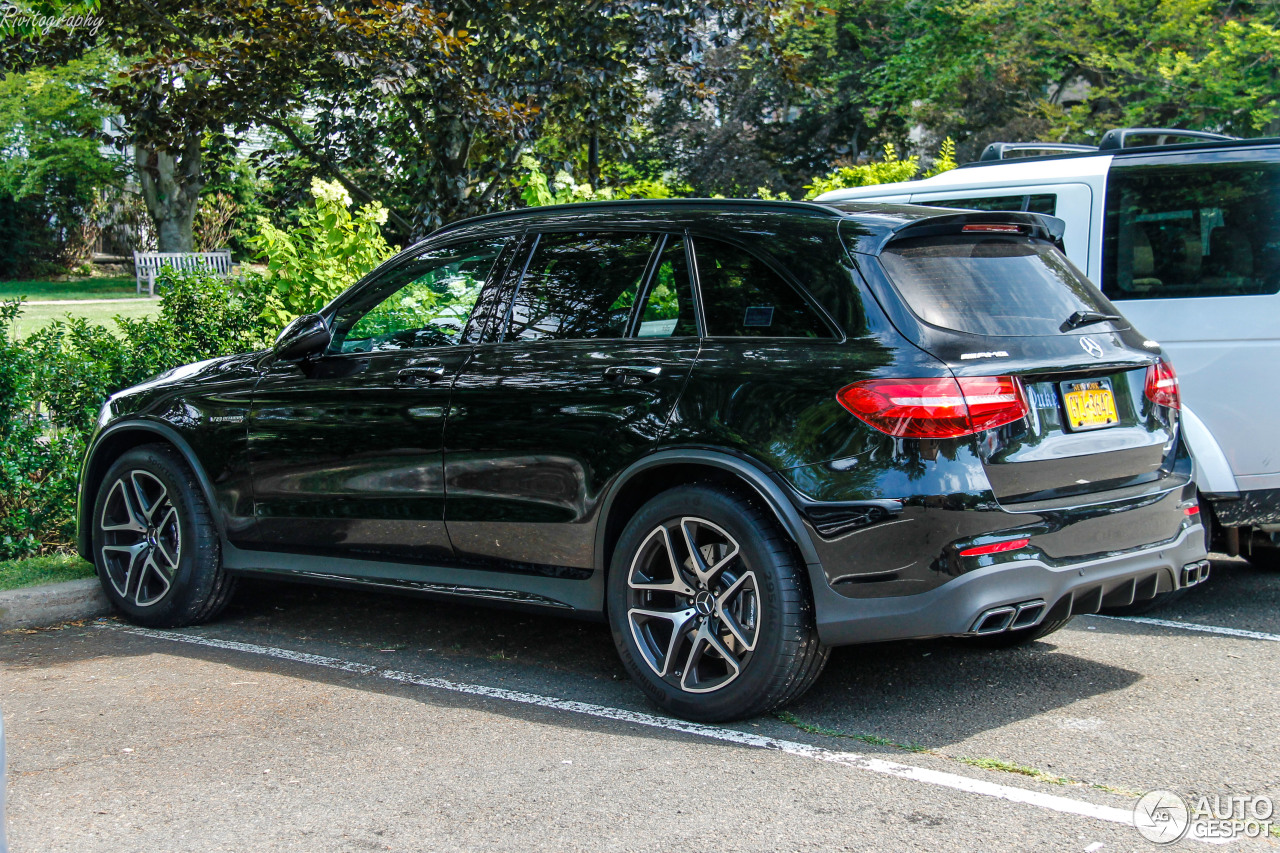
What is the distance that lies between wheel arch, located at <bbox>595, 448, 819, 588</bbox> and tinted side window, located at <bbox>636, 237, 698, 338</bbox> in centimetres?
49

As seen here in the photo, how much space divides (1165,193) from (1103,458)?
2.38 m

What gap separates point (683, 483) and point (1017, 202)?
3119mm

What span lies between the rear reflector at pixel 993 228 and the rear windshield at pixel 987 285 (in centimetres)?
2

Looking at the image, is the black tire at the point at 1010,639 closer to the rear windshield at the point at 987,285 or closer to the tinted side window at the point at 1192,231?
the rear windshield at the point at 987,285

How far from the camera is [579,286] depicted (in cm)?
498

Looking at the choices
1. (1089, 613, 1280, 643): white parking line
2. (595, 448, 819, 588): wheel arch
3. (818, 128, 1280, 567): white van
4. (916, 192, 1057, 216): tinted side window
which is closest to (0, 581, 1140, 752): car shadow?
(595, 448, 819, 588): wheel arch

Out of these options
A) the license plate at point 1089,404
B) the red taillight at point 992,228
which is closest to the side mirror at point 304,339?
the red taillight at point 992,228

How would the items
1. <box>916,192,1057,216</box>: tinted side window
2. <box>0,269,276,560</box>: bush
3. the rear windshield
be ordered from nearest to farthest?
the rear windshield → <box>916,192,1057,216</box>: tinted side window → <box>0,269,276,560</box>: bush

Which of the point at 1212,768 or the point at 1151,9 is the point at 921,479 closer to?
the point at 1212,768

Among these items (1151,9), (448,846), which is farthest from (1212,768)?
(1151,9)

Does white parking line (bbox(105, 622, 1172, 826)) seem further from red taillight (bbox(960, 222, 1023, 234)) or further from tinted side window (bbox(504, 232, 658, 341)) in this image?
red taillight (bbox(960, 222, 1023, 234))

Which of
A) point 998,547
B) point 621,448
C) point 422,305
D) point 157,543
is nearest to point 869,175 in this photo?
point 422,305

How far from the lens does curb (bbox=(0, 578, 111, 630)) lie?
608 centimetres

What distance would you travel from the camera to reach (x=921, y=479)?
399 centimetres
